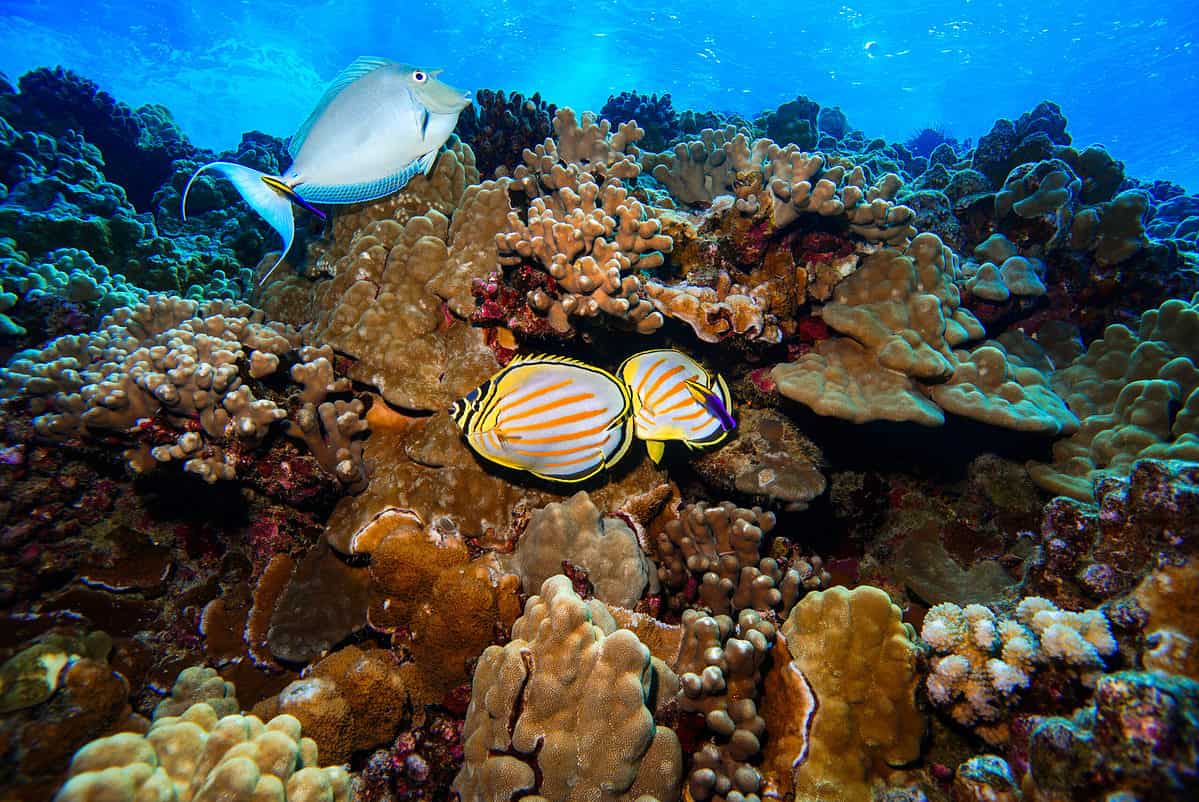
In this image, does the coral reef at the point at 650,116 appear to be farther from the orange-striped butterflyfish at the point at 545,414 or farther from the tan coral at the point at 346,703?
the tan coral at the point at 346,703

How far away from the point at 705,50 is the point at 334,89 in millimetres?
61781

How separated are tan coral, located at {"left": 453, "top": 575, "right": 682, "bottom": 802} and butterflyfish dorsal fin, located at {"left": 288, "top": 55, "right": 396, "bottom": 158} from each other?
2.55m

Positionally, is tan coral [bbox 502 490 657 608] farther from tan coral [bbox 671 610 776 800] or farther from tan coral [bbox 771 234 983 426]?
tan coral [bbox 771 234 983 426]

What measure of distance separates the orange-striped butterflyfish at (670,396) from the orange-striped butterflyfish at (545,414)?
0.23 metres

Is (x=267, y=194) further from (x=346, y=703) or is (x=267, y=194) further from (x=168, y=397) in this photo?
(x=346, y=703)

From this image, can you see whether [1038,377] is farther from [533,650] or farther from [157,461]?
[157,461]

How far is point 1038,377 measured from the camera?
3.70 meters

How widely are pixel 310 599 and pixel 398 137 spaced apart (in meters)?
2.53

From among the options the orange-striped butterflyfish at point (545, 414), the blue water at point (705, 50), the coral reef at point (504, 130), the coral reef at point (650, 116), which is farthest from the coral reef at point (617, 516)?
the blue water at point (705, 50)

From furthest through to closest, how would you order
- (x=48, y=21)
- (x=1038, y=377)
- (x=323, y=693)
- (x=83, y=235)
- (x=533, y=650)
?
(x=48, y=21), (x=83, y=235), (x=1038, y=377), (x=323, y=693), (x=533, y=650)

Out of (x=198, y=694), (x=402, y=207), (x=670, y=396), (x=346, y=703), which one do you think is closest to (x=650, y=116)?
(x=402, y=207)

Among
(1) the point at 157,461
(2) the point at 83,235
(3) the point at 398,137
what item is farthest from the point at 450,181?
(2) the point at 83,235

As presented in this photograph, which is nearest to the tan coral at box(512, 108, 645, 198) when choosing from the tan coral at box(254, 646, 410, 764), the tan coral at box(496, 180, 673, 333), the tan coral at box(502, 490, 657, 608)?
the tan coral at box(496, 180, 673, 333)

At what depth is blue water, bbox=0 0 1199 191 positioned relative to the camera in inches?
1777
